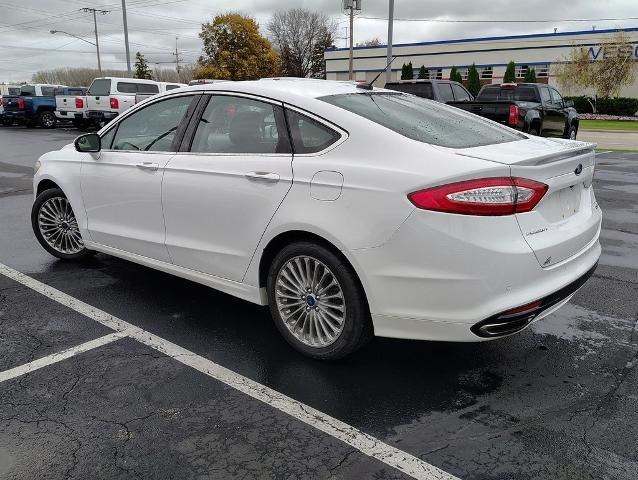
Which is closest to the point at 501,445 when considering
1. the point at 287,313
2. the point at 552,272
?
the point at 552,272

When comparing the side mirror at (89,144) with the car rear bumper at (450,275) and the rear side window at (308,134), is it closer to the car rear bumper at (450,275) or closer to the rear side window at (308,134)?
the rear side window at (308,134)

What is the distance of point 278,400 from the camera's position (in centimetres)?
318

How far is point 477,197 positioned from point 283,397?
4.91 ft

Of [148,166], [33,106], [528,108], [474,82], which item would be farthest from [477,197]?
[474,82]

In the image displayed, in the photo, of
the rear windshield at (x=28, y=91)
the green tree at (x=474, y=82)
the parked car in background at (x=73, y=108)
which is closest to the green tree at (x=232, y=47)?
the green tree at (x=474, y=82)

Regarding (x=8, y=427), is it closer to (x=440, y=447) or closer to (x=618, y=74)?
(x=440, y=447)

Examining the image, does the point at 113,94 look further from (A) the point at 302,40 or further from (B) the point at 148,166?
(A) the point at 302,40

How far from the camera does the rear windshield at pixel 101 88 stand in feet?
74.8

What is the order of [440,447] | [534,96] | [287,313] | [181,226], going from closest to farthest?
[440,447]
[287,313]
[181,226]
[534,96]

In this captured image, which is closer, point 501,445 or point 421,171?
point 501,445

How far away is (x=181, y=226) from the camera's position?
4137 mm

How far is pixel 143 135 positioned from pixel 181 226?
968 mm

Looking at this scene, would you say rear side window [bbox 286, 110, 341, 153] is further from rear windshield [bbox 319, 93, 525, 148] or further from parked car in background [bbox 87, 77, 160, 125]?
parked car in background [bbox 87, 77, 160, 125]

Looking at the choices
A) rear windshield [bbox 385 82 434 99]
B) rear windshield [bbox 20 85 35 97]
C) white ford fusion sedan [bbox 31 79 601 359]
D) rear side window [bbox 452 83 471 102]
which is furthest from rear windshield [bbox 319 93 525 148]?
rear windshield [bbox 20 85 35 97]
